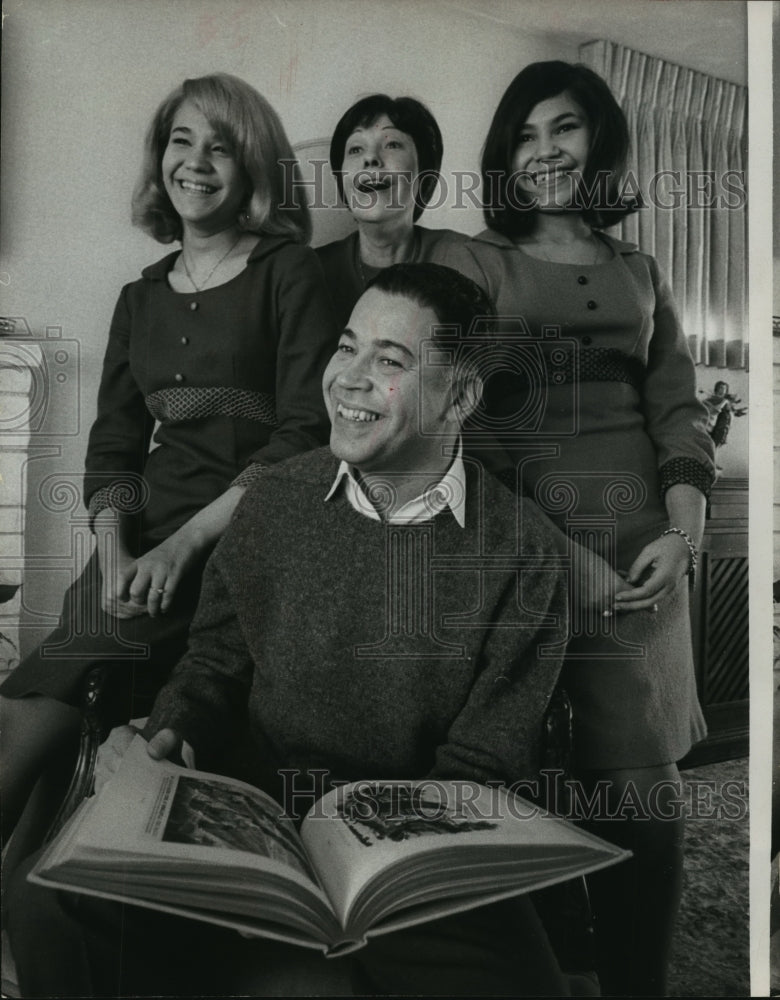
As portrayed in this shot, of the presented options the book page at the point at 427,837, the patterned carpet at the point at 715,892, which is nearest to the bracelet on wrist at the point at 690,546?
the patterned carpet at the point at 715,892

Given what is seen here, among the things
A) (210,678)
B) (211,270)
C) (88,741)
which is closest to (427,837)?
(210,678)

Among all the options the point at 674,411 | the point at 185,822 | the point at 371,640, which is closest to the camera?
the point at 185,822

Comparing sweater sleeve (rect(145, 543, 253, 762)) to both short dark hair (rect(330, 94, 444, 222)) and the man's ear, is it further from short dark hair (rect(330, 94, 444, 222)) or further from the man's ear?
short dark hair (rect(330, 94, 444, 222))

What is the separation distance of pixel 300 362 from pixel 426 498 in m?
0.30

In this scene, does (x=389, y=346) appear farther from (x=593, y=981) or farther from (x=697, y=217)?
(x=593, y=981)

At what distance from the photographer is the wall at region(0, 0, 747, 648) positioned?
4.75ft

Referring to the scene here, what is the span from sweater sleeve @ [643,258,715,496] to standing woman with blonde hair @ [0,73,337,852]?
541 millimetres

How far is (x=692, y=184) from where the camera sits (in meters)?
1.50

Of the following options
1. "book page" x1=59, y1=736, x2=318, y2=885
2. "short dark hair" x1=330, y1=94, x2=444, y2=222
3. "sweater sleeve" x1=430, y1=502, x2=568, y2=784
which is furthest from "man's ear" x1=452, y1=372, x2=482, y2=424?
"book page" x1=59, y1=736, x2=318, y2=885

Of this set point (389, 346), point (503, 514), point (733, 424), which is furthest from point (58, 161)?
point (733, 424)

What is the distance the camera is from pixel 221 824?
127 centimetres

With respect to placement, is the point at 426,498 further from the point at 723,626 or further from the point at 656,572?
the point at 723,626

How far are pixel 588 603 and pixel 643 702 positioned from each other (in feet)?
0.63

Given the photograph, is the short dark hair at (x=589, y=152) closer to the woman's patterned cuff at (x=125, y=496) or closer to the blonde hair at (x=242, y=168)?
the blonde hair at (x=242, y=168)
